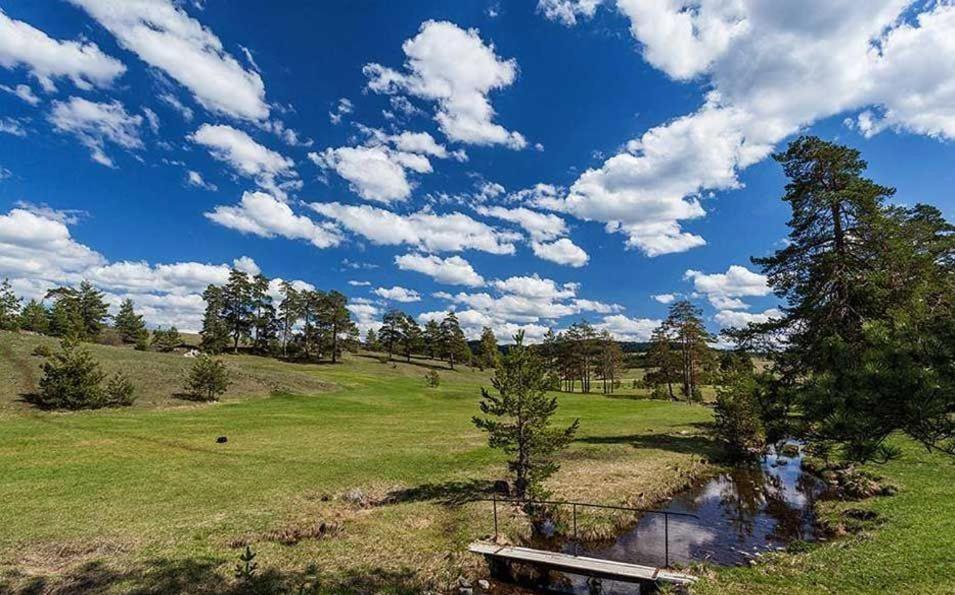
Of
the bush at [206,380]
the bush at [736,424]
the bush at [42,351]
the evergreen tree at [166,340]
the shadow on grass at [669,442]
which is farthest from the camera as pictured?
the evergreen tree at [166,340]

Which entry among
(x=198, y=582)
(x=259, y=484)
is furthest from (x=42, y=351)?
(x=198, y=582)

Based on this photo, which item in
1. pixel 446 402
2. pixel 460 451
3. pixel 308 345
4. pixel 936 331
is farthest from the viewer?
pixel 308 345

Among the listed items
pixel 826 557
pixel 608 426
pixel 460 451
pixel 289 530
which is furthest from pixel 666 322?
pixel 289 530

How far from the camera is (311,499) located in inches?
812

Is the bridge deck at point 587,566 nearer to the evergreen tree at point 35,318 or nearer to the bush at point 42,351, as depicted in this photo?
the bush at point 42,351

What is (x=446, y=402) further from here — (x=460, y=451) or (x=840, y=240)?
(x=840, y=240)

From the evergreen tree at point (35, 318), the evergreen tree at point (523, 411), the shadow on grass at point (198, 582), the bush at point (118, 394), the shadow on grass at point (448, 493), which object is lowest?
the shadow on grass at point (198, 582)

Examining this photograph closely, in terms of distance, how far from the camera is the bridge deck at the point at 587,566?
13188mm

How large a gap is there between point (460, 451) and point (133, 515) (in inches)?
700

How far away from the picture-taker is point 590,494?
71.9 ft

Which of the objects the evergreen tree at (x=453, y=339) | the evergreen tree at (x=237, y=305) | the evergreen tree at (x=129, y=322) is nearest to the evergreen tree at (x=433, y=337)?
the evergreen tree at (x=453, y=339)

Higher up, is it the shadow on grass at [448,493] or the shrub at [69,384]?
the shrub at [69,384]

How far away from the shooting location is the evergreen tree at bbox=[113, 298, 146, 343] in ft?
362

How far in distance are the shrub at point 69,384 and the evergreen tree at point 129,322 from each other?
81715mm
